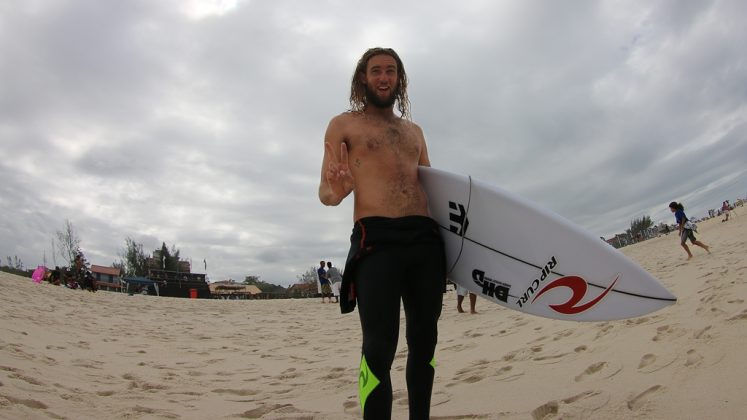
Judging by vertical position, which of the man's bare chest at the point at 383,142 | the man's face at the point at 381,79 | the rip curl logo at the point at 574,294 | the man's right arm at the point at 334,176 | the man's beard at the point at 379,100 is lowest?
the rip curl logo at the point at 574,294

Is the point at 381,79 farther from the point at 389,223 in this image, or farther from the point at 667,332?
the point at 667,332

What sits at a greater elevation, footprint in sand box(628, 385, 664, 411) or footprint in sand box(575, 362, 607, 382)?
footprint in sand box(628, 385, 664, 411)

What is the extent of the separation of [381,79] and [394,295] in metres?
1.01

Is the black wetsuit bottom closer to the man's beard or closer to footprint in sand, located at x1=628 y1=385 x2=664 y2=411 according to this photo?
the man's beard

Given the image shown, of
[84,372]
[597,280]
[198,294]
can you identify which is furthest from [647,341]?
[198,294]

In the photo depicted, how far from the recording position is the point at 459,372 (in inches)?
130

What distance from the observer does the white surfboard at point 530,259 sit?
2.03 metres

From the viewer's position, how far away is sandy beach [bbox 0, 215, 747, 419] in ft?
6.89

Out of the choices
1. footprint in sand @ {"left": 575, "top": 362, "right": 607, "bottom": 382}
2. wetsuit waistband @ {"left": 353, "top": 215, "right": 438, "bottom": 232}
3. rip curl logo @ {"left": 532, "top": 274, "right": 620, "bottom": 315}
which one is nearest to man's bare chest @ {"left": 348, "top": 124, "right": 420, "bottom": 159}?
wetsuit waistband @ {"left": 353, "top": 215, "right": 438, "bottom": 232}

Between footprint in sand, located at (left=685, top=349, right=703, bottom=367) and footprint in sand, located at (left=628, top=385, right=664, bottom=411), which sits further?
footprint in sand, located at (left=685, top=349, right=703, bottom=367)

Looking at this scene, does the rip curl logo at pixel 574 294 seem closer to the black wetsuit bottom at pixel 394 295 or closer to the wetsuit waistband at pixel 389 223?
the black wetsuit bottom at pixel 394 295

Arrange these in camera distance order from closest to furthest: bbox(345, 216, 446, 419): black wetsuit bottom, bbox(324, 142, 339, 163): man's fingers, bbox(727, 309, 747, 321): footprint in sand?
1. bbox(345, 216, 446, 419): black wetsuit bottom
2. bbox(324, 142, 339, 163): man's fingers
3. bbox(727, 309, 747, 321): footprint in sand

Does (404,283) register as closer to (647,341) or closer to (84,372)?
(647,341)

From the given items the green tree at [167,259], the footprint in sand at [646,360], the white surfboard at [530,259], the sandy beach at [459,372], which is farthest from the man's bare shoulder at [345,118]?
the green tree at [167,259]
